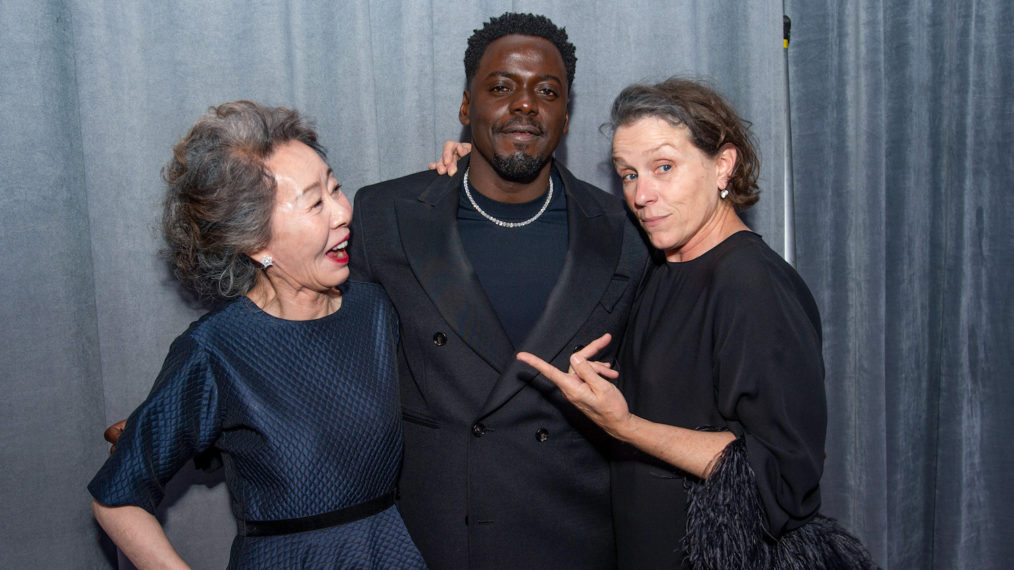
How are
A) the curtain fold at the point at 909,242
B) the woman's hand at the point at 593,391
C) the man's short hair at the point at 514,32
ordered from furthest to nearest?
1. the curtain fold at the point at 909,242
2. the man's short hair at the point at 514,32
3. the woman's hand at the point at 593,391

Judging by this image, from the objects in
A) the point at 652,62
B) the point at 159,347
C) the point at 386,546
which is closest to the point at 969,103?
the point at 652,62

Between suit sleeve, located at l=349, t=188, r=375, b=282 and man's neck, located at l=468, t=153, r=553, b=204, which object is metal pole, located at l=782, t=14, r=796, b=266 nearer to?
man's neck, located at l=468, t=153, r=553, b=204

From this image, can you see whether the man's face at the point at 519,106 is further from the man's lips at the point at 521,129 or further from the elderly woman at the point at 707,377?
the elderly woman at the point at 707,377

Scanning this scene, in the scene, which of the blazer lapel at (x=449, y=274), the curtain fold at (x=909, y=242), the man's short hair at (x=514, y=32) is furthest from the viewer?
the curtain fold at (x=909, y=242)

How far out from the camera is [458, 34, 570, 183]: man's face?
5.55 ft

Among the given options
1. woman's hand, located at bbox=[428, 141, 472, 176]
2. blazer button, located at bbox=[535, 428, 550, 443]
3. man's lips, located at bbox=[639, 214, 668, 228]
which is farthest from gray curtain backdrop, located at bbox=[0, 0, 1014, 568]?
blazer button, located at bbox=[535, 428, 550, 443]

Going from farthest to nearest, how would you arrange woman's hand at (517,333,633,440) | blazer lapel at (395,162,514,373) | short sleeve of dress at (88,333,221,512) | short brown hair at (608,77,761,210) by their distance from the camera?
blazer lapel at (395,162,514,373) < short brown hair at (608,77,761,210) < woman's hand at (517,333,633,440) < short sleeve of dress at (88,333,221,512)

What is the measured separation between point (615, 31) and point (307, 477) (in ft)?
5.50

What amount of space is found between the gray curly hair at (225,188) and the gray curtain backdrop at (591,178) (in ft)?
1.96

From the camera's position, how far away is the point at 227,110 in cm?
139

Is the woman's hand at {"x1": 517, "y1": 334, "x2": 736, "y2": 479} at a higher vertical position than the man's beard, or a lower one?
lower

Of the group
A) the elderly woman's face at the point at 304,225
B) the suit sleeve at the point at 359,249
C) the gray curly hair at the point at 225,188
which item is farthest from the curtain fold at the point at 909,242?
the gray curly hair at the point at 225,188

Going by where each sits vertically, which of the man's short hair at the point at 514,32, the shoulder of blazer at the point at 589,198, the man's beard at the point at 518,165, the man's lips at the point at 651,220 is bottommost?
the man's lips at the point at 651,220

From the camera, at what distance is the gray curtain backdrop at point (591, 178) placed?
1.79 meters
